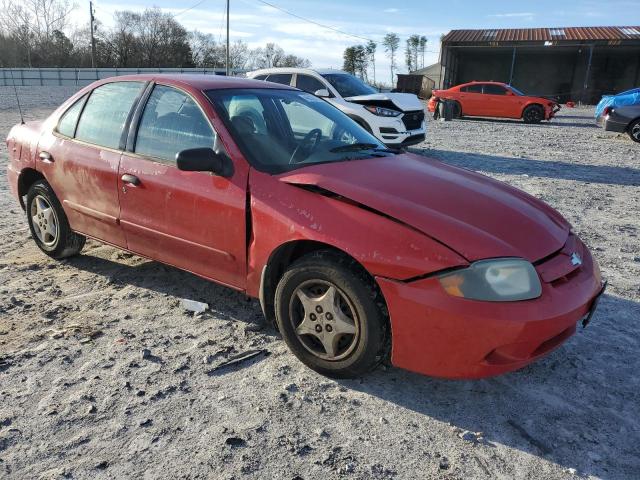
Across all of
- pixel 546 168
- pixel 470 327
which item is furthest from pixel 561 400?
pixel 546 168

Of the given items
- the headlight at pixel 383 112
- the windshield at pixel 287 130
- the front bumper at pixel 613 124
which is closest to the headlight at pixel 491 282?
the windshield at pixel 287 130

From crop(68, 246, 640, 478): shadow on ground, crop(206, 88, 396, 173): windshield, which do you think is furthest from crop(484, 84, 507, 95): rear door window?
crop(68, 246, 640, 478): shadow on ground

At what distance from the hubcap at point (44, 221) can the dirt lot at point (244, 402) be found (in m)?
0.42

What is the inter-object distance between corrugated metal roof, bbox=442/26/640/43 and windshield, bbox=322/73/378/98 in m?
25.5

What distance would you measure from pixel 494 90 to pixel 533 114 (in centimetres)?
173

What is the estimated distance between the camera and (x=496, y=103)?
64.4 ft

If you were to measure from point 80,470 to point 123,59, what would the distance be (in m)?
66.9

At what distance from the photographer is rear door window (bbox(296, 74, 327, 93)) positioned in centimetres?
1068

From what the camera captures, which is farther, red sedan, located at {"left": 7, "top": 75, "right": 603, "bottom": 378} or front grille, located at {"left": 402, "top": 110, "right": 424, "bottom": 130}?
front grille, located at {"left": 402, "top": 110, "right": 424, "bottom": 130}

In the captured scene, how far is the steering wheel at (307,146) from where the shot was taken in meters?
3.28

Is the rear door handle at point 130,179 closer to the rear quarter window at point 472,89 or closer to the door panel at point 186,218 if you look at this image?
the door panel at point 186,218

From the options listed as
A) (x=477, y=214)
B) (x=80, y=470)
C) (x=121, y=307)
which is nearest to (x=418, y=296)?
(x=477, y=214)

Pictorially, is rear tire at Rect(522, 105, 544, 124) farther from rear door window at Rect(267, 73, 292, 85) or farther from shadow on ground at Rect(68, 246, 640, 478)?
shadow on ground at Rect(68, 246, 640, 478)

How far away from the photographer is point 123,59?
2409 inches
